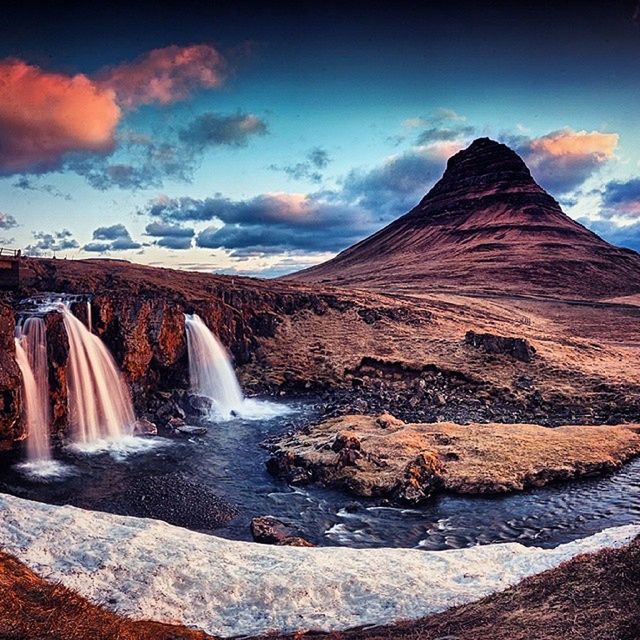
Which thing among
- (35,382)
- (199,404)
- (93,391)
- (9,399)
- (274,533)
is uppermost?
(35,382)

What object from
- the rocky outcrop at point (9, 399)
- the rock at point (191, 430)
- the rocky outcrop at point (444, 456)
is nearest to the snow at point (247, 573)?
the rocky outcrop at point (444, 456)

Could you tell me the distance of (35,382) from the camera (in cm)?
2975

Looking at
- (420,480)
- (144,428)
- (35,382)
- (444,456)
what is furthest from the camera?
(144,428)

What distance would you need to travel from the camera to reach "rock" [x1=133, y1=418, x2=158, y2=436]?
32031mm

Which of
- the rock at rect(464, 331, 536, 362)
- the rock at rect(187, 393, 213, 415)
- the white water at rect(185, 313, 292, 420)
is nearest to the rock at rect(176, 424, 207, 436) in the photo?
the white water at rect(185, 313, 292, 420)

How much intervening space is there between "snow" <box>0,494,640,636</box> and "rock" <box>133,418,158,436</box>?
15.8 metres

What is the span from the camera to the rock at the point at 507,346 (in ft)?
149

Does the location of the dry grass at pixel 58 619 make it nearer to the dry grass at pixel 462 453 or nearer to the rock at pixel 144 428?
the dry grass at pixel 462 453

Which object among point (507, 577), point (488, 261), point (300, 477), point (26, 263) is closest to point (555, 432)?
point (300, 477)

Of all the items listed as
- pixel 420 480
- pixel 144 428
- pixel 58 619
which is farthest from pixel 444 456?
pixel 58 619

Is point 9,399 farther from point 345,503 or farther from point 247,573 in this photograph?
point 247,573

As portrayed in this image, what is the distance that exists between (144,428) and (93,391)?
3899 mm

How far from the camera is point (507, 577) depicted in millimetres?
13258

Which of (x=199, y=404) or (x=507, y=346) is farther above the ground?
(x=507, y=346)
